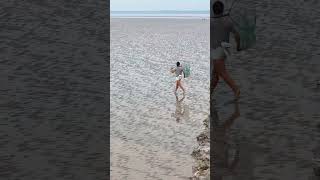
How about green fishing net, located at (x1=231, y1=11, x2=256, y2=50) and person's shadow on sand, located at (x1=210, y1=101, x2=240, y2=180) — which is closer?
green fishing net, located at (x1=231, y1=11, x2=256, y2=50)

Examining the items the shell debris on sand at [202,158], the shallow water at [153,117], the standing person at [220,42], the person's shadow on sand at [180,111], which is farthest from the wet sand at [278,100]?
the person's shadow on sand at [180,111]

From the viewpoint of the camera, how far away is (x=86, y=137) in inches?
368

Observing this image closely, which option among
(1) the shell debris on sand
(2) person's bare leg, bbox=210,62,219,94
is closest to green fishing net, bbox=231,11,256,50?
(2) person's bare leg, bbox=210,62,219,94

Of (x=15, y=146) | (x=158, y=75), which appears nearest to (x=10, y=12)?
(x=15, y=146)

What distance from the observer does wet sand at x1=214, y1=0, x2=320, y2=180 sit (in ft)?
30.9

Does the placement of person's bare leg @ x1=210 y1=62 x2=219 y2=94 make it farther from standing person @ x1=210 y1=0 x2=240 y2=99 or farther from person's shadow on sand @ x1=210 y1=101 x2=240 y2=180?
person's shadow on sand @ x1=210 y1=101 x2=240 y2=180

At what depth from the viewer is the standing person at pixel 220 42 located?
936cm

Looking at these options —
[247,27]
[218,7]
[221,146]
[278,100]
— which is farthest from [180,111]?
[218,7]

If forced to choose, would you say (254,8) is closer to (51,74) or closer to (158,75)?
(51,74)

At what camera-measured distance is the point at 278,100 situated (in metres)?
9.54

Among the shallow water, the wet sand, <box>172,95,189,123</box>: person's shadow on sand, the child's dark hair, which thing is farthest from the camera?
<box>172,95,189,123</box>: person's shadow on sand

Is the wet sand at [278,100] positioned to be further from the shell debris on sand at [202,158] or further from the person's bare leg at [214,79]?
the shell debris on sand at [202,158]

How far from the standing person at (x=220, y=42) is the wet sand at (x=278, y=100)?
0.12 meters

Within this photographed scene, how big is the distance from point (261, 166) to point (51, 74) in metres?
4.00
